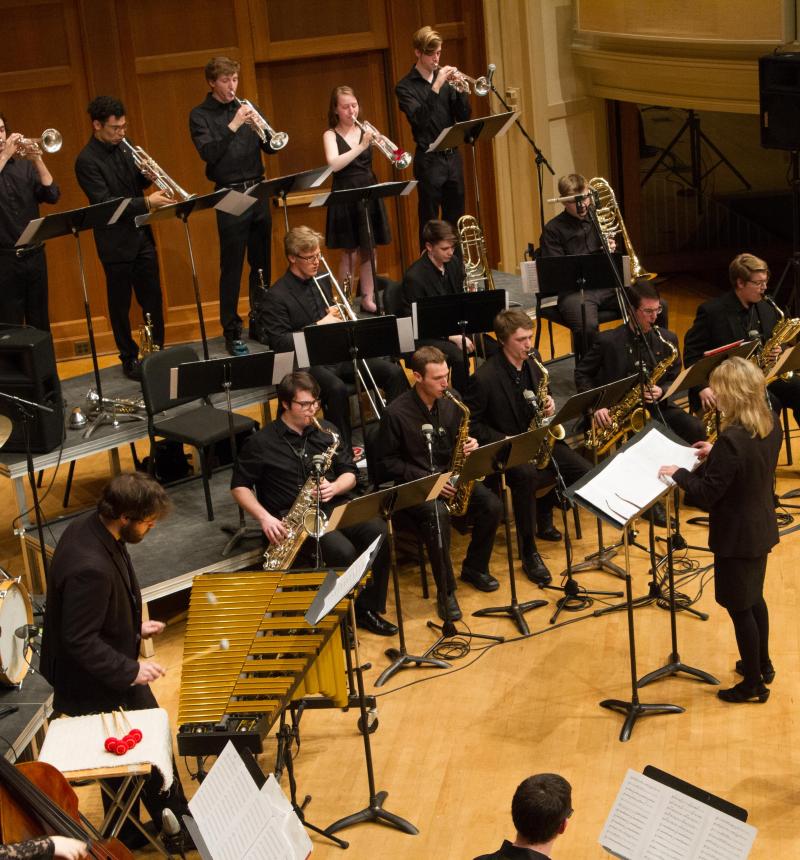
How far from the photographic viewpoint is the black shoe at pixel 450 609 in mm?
6570

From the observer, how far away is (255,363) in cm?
653

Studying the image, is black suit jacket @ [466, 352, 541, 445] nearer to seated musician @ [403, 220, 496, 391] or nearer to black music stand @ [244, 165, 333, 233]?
seated musician @ [403, 220, 496, 391]

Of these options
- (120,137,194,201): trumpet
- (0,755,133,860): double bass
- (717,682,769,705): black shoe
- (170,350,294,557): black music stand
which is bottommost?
(717,682,769,705): black shoe

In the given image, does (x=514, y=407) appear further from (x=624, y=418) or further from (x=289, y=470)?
(x=289, y=470)

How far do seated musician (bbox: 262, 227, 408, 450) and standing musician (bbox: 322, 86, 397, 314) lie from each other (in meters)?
0.82

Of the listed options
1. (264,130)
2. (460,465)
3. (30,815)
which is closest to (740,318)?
(460,465)

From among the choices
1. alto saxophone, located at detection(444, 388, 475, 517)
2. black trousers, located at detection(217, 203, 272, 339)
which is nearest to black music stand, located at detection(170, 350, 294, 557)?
alto saxophone, located at detection(444, 388, 475, 517)

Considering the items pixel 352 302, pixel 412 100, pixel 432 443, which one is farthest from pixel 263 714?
pixel 412 100

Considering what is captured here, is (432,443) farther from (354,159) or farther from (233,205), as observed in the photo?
(354,159)

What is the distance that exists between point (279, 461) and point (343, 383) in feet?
4.13

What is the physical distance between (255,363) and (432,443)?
3.25 ft

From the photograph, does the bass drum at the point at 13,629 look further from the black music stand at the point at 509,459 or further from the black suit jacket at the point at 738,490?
the black suit jacket at the point at 738,490

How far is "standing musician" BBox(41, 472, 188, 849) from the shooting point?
464 centimetres

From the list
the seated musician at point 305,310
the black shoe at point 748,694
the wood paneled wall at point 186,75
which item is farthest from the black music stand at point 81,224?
the black shoe at point 748,694
